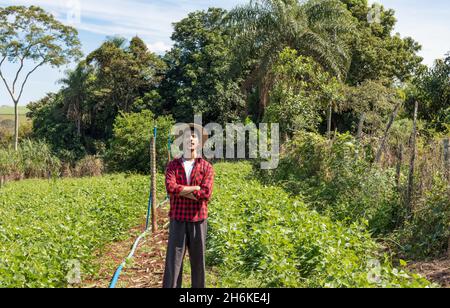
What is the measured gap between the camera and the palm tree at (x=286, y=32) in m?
20.1

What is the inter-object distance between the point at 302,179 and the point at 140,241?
4886 millimetres

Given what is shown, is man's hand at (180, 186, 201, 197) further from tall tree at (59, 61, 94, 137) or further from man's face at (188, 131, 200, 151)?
tall tree at (59, 61, 94, 137)

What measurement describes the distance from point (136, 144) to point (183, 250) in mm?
18794

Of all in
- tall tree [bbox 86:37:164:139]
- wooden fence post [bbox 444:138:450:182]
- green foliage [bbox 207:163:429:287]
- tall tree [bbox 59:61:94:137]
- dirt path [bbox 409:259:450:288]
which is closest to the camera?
green foliage [bbox 207:163:429:287]

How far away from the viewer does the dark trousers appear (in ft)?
15.2

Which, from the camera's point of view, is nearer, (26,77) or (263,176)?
(263,176)

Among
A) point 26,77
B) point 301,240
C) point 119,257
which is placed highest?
point 26,77

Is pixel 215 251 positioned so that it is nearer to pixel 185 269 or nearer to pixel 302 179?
pixel 185 269

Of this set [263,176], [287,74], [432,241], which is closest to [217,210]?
[432,241]

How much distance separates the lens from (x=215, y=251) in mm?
6215

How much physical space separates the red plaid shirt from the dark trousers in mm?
77

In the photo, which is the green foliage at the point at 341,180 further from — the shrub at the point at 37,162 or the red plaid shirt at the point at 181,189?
the shrub at the point at 37,162

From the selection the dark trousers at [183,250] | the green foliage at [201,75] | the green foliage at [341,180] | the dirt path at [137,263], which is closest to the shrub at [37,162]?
the green foliage at [201,75]

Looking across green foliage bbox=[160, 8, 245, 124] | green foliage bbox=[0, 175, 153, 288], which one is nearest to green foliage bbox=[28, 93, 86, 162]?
green foliage bbox=[160, 8, 245, 124]
